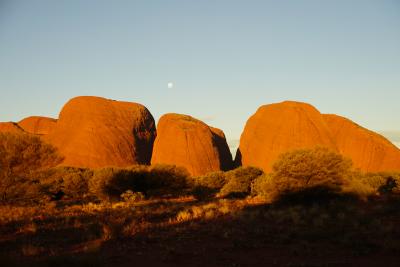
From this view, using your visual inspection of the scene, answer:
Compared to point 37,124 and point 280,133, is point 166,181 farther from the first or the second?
point 37,124

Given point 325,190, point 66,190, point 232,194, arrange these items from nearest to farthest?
1. point 325,190
2. point 232,194
3. point 66,190

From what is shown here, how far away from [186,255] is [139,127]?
5606 centimetres

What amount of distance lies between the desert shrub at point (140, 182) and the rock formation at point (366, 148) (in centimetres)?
3081

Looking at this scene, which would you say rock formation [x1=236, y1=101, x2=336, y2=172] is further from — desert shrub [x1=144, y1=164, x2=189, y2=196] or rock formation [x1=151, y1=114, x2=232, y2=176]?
desert shrub [x1=144, y1=164, x2=189, y2=196]

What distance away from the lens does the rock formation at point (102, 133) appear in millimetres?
56219

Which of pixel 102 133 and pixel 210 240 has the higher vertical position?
pixel 102 133

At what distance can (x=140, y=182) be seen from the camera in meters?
27.8

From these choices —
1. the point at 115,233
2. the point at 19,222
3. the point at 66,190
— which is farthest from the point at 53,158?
the point at 115,233

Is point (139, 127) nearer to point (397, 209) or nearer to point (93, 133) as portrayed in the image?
point (93, 133)

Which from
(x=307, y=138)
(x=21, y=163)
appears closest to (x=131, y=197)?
(x=21, y=163)

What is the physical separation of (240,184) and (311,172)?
11.8 m

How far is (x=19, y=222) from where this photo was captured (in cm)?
1335

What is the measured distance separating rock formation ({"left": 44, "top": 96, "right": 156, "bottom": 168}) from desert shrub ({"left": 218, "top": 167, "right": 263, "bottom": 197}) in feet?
90.3

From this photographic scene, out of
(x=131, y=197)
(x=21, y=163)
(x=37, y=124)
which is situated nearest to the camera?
(x=21, y=163)
